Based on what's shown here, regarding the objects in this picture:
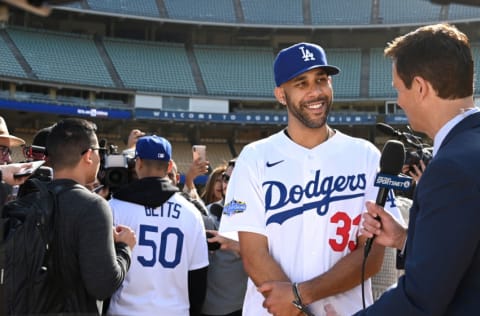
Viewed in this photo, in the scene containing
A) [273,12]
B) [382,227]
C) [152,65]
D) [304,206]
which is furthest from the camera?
[273,12]

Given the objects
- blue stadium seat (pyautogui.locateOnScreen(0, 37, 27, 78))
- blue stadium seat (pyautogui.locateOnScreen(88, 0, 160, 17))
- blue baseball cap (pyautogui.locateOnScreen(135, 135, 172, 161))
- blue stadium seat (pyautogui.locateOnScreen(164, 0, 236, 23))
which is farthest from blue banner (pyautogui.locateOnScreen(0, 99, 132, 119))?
blue baseball cap (pyautogui.locateOnScreen(135, 135, 172, 161))

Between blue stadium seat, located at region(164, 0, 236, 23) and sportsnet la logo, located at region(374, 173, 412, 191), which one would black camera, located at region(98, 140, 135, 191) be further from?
blue stadium seat, located at region(164, 0, 236, 23)

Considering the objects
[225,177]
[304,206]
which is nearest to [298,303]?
[304,206]

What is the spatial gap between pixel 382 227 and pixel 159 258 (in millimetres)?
1763

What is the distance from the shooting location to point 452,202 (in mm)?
1292

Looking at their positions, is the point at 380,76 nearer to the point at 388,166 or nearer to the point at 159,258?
the point at 159,258

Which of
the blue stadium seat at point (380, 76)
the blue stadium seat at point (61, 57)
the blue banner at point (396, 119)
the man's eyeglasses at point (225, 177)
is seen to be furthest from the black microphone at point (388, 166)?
the blue stadium seat at point (380, 76)

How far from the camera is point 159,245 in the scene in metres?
3.24

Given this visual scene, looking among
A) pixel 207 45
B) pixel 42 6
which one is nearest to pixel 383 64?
pixel 207 45

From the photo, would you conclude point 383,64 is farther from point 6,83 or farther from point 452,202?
point 452,202

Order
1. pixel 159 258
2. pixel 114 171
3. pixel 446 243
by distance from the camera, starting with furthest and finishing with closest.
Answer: pixel 114 171
pixel 159 258
pixel 446 243

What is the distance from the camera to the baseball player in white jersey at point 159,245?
10.4 ft

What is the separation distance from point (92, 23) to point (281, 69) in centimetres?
2846

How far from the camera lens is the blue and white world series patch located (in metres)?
2.30
